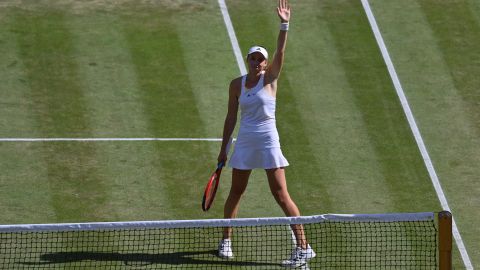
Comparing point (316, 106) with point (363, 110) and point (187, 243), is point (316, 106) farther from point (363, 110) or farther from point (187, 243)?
point (187, 243)

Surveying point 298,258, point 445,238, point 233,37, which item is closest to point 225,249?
point 298,258

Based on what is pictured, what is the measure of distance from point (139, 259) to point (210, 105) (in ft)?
15.0

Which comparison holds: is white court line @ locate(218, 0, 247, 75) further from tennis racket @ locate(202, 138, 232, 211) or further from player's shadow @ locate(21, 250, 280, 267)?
player's shadow @ locate(21, 250, 280, 267)

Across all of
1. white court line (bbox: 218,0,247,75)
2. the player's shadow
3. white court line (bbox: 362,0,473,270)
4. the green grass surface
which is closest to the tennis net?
the player's shadow

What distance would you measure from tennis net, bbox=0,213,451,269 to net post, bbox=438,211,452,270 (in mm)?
1601

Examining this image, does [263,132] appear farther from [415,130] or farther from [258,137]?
[415,130]

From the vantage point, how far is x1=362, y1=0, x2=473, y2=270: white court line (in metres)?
14.2

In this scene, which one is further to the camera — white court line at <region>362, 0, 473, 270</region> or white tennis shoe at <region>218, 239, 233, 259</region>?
white court line at <region>362, 0, 473, 270</region>

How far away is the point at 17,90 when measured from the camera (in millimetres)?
17891

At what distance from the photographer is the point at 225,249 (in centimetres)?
1369

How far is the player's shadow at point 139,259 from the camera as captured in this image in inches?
530

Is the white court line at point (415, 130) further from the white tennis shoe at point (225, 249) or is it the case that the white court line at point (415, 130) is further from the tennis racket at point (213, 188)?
the tennis racket at point (213, 188)

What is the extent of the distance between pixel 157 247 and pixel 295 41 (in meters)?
6.57

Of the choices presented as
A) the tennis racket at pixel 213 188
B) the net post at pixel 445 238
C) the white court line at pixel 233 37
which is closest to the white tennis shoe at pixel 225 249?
the tennis racket at pixel 213 188
